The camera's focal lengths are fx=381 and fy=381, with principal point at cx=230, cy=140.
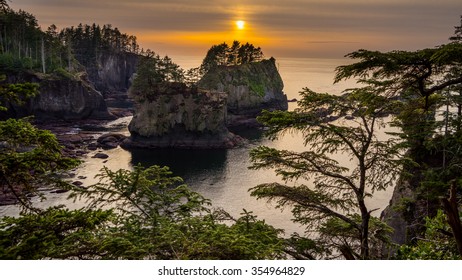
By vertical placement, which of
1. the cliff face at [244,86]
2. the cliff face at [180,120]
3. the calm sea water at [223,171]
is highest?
the cliff face at [244,86]

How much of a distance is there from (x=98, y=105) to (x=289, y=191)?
184 ft

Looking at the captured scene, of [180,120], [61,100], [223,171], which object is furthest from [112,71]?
[223,171]

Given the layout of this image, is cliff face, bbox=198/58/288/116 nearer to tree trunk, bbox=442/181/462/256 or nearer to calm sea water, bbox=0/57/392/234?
calm sea water, bbox=0/57/392/234

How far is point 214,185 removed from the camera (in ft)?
120

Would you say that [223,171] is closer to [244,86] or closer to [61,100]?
[61,100]

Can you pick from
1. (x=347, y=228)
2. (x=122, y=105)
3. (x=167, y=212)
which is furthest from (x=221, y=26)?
(x=122, y=105)

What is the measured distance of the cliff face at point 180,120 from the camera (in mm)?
52281

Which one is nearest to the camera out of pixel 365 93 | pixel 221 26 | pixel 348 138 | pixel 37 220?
pixel 37 220

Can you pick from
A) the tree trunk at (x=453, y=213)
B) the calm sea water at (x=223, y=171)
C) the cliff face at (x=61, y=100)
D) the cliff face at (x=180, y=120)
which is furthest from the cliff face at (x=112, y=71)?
the tree trunk at (x=453, y=213)

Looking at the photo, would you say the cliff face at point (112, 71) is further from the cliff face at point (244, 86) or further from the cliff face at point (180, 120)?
the cliff face at point (180, 120)

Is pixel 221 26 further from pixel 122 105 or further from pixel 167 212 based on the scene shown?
pixel 122 105

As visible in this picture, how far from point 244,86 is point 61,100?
33340 mm

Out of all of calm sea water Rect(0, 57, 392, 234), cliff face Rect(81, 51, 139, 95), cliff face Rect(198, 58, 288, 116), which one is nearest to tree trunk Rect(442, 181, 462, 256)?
calm sea water Rect(0, 57, 392, 234)

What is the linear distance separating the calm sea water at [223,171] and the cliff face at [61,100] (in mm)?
14764
